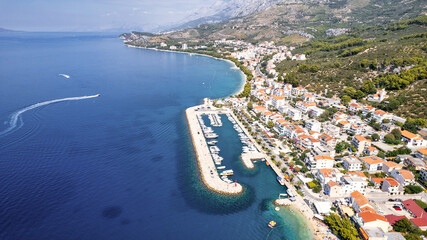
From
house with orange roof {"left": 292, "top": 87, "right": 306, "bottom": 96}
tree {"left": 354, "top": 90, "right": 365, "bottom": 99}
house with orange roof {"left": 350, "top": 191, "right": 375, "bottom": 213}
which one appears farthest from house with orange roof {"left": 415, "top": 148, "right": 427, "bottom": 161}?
house with orange roof {"left": 292, "top": 87, "right": 306, "bottom": 96}

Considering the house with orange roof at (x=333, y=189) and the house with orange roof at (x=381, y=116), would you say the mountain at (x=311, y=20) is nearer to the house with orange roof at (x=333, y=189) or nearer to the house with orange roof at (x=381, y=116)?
the house with orange roof at (x=381, y=116)

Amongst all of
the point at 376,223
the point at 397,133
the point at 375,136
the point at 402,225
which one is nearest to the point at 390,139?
the point at 397,133

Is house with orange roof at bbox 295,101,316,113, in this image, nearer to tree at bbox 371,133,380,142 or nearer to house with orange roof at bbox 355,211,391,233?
tree at bbox 371,133,380,142

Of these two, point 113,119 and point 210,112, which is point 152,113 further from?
point 210,112

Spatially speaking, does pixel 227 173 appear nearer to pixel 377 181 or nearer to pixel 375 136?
pixel 377 181

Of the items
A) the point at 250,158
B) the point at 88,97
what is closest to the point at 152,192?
the point at 250,158

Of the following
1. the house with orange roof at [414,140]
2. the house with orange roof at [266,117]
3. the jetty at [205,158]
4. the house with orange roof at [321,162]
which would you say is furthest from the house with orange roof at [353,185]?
the house with orange roof at [266,117]
